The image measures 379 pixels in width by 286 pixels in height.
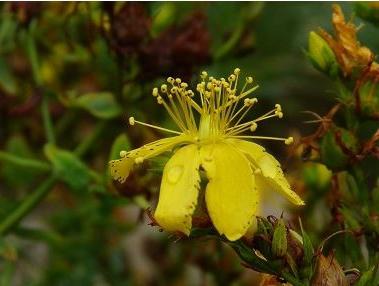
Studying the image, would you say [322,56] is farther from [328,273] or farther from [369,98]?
[328,273]

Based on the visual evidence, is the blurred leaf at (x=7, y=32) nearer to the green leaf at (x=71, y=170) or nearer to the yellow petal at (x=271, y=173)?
the green leaf at (x=71, y=170)

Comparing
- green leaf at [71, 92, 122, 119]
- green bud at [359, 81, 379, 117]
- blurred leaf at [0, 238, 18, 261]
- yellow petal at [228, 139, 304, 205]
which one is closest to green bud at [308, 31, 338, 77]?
green bud at [359, 81, 379, 117]

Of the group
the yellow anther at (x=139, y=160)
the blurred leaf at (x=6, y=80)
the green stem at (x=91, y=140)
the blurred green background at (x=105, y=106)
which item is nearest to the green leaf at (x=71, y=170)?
the blurred green background at (x=105, y=106)

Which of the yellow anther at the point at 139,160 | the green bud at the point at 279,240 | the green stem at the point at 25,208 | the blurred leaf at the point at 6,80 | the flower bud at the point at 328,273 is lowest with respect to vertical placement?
the green stem at the point at 25,208

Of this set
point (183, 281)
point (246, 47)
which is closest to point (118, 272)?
point (183, 281)

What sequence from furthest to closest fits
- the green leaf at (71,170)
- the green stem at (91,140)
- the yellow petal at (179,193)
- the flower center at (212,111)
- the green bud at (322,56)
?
1. the green stem at (91,140)
2. the green leaf at (71,170)
3. the green bud at (322,56)
4. the flower center at (212,111)
5. the yellow petal at (179,193)
